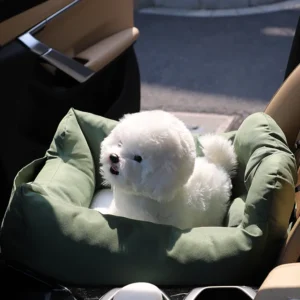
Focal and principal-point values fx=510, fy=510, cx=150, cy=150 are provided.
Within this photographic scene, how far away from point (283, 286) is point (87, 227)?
1.09ft

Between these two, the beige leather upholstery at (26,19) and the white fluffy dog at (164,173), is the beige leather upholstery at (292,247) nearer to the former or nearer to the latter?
the white fluffy dog at (164,173)

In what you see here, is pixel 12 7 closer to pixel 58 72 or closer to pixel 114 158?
pixel 58 72

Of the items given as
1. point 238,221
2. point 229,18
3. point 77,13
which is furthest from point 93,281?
point 229,18

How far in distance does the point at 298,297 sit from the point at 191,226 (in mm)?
322

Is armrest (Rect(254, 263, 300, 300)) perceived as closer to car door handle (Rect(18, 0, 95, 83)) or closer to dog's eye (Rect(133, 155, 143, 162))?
dog's eye (Rect(133, 155, 143, 162))

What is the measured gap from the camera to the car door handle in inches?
45.6

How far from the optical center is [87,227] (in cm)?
83

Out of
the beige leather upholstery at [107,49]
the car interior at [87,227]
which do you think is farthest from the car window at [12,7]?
the beige leather upholstery at [107,49]

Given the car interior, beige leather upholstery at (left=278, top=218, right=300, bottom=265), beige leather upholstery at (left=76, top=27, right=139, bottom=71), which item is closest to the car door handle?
the car interior

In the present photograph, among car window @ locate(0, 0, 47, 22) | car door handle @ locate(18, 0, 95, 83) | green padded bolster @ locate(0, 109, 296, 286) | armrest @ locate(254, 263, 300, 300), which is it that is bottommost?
green padded bolster @ locate(0, 109, 296, 286)

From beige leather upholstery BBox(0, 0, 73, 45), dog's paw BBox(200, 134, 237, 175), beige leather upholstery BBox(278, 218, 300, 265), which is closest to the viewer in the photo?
beige leather upholstery BBox(278, 218, 300, 265)

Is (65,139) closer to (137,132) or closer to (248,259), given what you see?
(137,132)

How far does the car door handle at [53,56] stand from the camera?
1.16 m

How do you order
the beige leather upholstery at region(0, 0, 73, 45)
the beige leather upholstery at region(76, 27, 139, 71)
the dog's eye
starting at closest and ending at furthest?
1. the dog's eye
2. the beige leather upholstery at region(0, 0, 73, 45)
3. the beige leather upholstery at region(76, 27, 139, 71)
